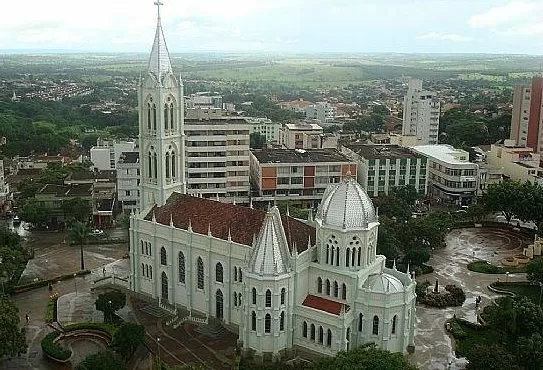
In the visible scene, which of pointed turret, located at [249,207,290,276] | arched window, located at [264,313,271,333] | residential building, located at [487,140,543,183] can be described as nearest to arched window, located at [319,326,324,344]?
arched window, located at [264,313,271,333]

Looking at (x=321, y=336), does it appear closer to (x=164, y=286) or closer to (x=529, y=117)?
(x=164, y=286)

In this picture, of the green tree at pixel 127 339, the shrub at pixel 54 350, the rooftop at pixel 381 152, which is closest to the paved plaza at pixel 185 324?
the shrub at pixel 54 350

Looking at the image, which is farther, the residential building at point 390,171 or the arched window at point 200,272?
the residential building at point 390,171

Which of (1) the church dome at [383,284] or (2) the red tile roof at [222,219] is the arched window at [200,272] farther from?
(1) the church dome at [383,284]

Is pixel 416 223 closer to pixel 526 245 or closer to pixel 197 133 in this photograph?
pixel 526 245

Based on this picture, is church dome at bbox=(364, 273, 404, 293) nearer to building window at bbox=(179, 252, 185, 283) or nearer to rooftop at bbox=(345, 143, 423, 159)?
building window at bbox=(179, 252, 185, 283)
